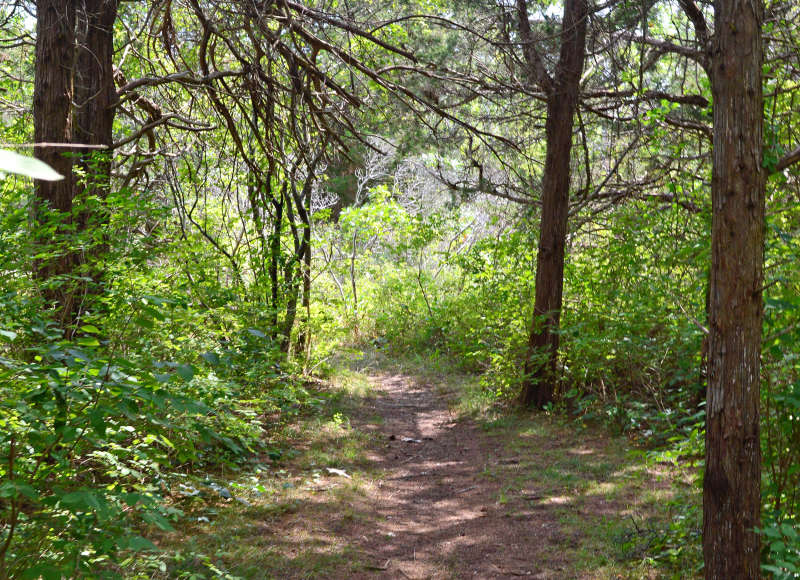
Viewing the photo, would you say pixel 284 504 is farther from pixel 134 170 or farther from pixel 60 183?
pixel 134 170

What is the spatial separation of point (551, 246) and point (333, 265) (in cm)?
300

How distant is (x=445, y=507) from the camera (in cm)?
554

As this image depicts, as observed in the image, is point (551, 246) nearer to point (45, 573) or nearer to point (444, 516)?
point (444, 516)

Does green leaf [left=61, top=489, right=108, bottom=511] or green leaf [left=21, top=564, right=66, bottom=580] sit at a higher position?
green leaf [left=61, top=489, right=108, bottom=511]

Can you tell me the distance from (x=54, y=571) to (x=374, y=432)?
616cm

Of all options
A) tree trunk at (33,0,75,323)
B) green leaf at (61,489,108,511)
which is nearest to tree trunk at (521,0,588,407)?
tree trunk at (33,0,75,323)

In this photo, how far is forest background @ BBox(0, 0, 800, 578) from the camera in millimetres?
2770

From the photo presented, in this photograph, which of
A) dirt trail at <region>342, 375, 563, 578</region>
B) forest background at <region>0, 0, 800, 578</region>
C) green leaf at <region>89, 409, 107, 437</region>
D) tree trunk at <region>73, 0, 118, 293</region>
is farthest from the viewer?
tree trunk at <region>73, 0, 118, 293</region>

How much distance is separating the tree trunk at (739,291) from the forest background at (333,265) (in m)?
0.01

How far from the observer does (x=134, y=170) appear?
22.7 ft

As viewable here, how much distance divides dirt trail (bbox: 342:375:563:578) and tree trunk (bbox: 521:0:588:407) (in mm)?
1130

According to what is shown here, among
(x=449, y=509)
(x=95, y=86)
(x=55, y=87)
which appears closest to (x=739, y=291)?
(x=449, y=509)

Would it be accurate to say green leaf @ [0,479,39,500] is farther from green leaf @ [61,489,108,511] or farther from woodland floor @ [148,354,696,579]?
woodland floor @ [148,354,696,579]

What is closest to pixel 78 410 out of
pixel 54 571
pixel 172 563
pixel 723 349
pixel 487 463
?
pixel 54 571
